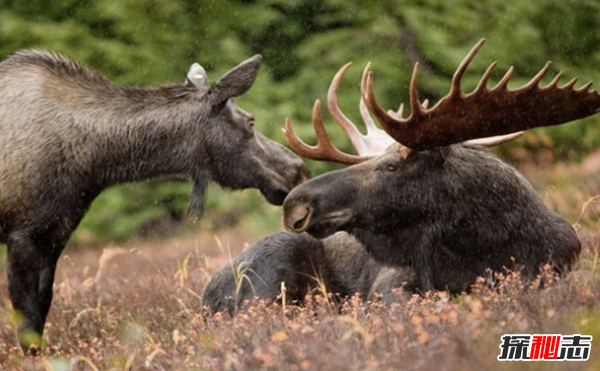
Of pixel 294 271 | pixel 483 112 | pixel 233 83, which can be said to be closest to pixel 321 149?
pixel 294 271

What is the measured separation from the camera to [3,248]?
45.1 feet

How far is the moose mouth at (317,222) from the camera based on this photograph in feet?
17.7

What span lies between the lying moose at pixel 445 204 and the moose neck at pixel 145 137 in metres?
1.37

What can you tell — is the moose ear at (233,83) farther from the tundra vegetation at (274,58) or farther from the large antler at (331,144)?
the tundra vegetation at (274,58)

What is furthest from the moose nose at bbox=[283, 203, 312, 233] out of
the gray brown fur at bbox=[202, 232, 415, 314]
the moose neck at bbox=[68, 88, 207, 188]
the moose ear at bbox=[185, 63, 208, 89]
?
the moose ear at bbox=[185, 63, 208, 89]

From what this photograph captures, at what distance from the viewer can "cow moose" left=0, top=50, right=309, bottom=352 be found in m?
6.33

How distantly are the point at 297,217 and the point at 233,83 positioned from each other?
157 centimetres

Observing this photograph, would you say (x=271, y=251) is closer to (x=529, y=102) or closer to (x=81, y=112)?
(x=81, y=112)

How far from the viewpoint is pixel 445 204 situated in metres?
5.44

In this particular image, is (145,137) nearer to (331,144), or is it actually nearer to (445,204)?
(331,144)

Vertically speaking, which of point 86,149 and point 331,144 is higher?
point 331,144

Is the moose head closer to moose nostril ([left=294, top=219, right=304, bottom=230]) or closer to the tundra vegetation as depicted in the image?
moose nostril ([left=294, top=219, right=304, bottom=230])

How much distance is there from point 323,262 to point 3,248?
8.30m

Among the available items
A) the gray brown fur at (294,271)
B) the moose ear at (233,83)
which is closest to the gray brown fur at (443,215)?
the gray brown fur at (294,271)
